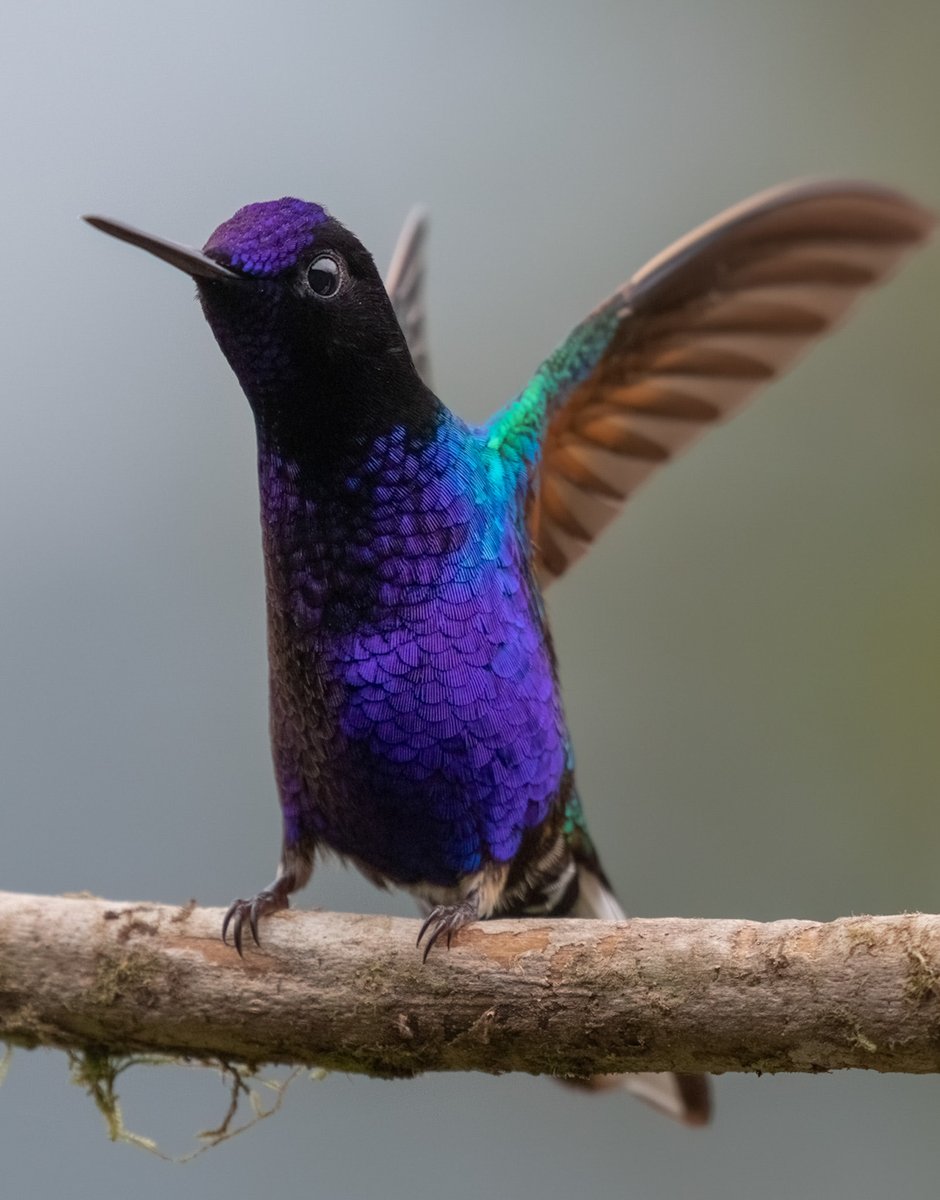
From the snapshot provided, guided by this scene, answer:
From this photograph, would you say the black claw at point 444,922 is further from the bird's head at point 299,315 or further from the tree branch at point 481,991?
the bird's head at point 299,315

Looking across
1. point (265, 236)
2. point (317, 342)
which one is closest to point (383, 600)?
point (317, 342)

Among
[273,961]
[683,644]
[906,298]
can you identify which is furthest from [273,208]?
[906,298]

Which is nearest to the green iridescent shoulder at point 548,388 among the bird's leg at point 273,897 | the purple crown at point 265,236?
the purple crown at point 265,236

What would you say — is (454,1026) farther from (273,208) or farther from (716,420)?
(716,420)

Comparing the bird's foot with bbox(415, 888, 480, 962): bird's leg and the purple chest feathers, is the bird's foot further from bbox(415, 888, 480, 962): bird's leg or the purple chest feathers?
bbox(415, 888, 480, 962): bird's leg

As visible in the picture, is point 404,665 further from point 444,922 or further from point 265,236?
point 265,236

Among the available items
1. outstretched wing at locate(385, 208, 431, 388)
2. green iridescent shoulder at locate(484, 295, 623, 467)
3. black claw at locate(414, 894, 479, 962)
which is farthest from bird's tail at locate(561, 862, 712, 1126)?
outstretched wing at locate(385, 208, 431, 388)
